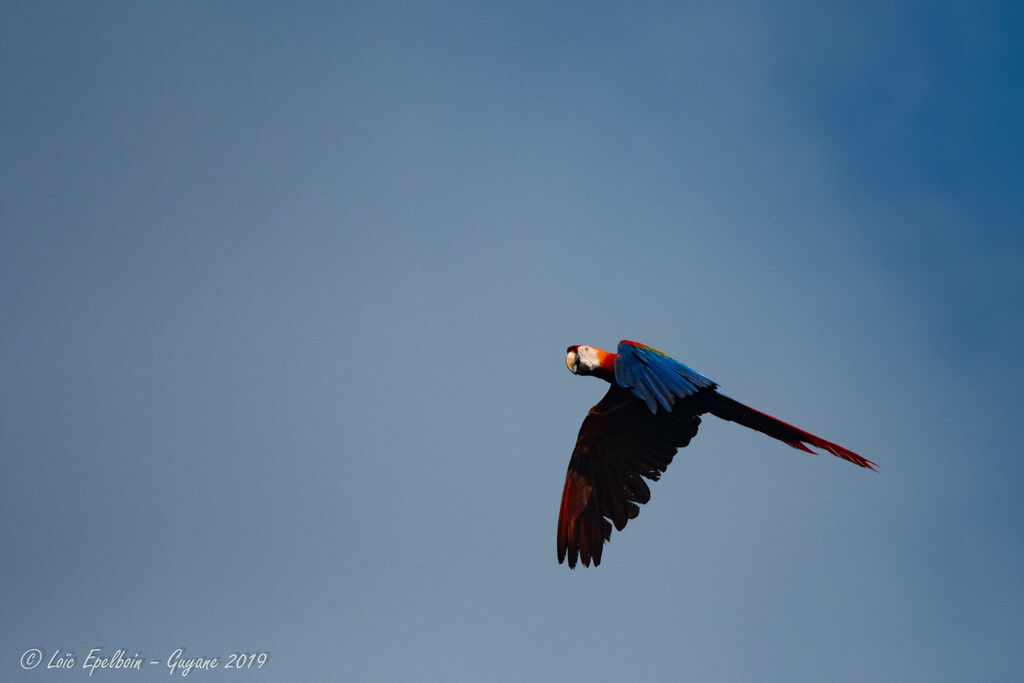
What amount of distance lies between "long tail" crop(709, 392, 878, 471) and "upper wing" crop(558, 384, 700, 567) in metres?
0.81

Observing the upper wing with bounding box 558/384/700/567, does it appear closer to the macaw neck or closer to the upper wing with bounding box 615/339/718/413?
the macaw neck

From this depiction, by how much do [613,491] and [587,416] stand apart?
1068 millimetres

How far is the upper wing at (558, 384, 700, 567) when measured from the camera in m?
12.5

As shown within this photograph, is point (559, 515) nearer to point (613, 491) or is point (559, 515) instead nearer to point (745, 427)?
point (613, 491)

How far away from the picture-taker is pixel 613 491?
1266 cm

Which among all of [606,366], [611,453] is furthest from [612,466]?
[606,366]

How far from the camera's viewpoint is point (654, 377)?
10133 millimetres

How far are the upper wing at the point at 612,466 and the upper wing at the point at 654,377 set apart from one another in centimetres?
185

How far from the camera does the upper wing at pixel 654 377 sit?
9883 mm

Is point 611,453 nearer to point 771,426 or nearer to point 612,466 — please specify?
point 612,466

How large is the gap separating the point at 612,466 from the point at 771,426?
7.63 ft

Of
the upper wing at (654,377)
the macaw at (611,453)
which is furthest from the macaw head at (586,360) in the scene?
the upper wing at (654,377)

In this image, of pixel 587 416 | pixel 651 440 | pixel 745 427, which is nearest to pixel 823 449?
pixel 745 427

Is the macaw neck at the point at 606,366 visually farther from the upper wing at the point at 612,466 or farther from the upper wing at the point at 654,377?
the upper wing at the point at 654,377
